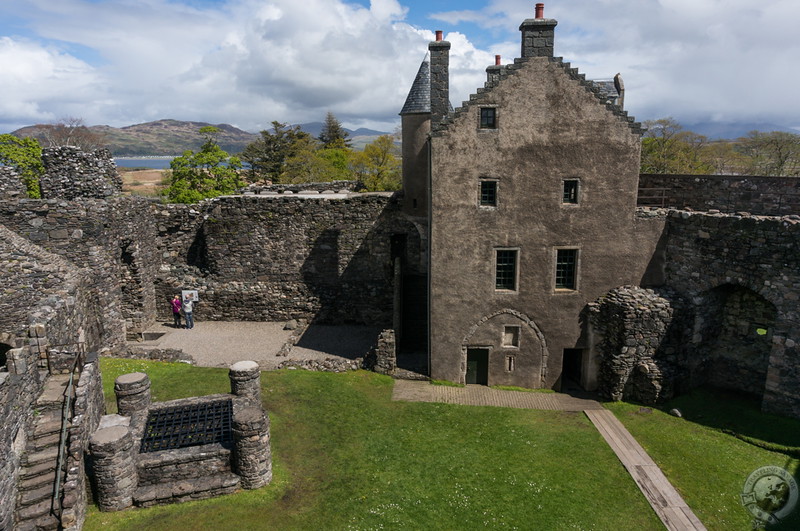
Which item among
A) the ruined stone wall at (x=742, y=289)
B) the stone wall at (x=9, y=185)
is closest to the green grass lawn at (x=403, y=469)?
the ruined stone wall at (x=742, y=289)

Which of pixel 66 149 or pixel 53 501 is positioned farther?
pixel 66 149

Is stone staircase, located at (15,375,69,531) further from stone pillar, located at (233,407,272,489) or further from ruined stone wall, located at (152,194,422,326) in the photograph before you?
ruined stone wall, located at (152,194,422,326)

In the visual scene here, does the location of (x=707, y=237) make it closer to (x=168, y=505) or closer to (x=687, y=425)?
(x=687, y=425)

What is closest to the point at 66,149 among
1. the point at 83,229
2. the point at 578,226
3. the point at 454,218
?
the point at 83,229

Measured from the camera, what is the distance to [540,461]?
1493cm

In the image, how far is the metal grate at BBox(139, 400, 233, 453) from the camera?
13.2 meters

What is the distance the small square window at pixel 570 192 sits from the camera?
18891mm

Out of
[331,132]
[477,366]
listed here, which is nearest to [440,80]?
[477,366]

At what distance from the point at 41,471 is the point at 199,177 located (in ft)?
124

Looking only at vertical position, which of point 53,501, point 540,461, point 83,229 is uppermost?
point 83,229

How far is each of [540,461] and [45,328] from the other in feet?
48.7

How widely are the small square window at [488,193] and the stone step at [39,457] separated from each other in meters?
15.1

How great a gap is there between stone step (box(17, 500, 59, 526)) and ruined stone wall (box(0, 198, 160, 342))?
1015 cm

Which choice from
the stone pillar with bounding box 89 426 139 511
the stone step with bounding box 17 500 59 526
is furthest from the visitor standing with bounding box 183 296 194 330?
the stone step with bounding box 17 500 59 526
